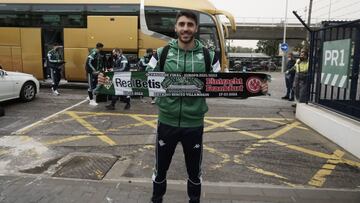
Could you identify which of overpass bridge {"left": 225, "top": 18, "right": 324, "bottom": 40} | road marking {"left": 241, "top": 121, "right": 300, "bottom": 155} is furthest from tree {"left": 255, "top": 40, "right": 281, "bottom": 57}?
road marking {"left": 241, "top": 121, "right": 300, "bottom": 155}

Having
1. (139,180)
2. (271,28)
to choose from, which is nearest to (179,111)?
(139,180)

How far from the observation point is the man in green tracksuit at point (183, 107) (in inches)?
144

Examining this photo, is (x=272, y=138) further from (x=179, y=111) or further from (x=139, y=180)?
(x=179, y=111)

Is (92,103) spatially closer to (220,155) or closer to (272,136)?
(272,136)

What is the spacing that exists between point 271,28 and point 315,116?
46183 mm

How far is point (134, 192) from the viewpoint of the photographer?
475cm

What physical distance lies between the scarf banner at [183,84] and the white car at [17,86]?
23.7 feet

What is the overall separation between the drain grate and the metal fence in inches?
177

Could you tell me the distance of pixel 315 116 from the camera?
8758 mm

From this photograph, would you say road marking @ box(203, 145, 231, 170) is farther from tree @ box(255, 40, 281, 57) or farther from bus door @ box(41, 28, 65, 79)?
tree @ box(255, 40, 281, 57)

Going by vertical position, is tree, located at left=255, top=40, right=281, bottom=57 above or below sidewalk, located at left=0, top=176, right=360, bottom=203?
above

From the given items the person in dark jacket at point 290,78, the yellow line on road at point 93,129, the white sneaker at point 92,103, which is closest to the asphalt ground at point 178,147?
the yellow line on road at point 93,129

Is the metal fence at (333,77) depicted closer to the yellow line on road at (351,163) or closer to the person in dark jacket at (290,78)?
the yellow line on road at (351,163)

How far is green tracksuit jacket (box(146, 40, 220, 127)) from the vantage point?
370cm
